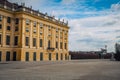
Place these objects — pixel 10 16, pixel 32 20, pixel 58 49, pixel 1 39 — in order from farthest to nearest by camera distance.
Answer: pixel 58 49 → pixel 32 20 → pixel 10 16 → pixel 1 39

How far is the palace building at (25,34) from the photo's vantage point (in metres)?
51.7

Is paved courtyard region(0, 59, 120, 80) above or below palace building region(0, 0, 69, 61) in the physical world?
below

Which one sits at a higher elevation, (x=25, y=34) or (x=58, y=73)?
(x=25, y=34)

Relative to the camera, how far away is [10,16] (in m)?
53.7

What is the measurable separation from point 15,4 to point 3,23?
10758 millimetres

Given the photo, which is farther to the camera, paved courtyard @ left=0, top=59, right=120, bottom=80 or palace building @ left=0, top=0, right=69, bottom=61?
palace building @ left=0, top=0, right=69, bottom=61

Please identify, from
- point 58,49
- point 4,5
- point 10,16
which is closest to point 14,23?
point 10,16

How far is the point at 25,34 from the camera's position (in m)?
55.3

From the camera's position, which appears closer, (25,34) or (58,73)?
(58,73)

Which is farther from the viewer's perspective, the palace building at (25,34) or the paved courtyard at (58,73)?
the palace building at (25,34)

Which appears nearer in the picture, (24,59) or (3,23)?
(3,23)

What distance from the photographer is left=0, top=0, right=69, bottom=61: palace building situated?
51.7 metres

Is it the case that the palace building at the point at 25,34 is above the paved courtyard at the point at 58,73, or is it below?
above

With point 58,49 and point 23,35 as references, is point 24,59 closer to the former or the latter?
point 23,35
